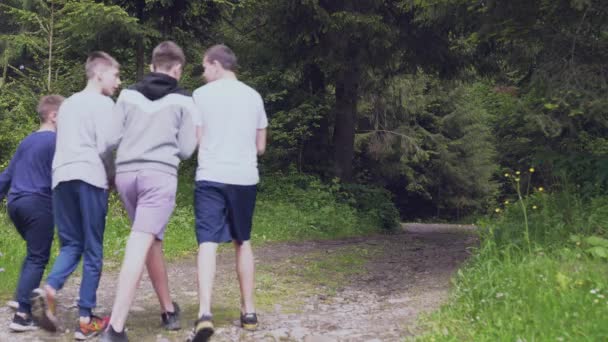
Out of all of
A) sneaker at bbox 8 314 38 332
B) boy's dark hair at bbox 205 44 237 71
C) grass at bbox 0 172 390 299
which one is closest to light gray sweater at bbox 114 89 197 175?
boy's dark hair at bbox 205 44 237 71

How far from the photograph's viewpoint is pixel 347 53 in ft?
43.8

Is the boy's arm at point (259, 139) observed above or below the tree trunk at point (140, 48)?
below

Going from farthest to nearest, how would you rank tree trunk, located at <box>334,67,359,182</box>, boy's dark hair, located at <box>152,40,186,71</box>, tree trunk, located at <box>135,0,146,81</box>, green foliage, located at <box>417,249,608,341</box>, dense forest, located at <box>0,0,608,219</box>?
tree trunk, located at <box>334,67,359,182</box>, tree trunk, located at <box>135,0,146,81</box>, dense forest, located at <box>0,0,608,219</box>, boy's dark hair, located at <box>152,40,186,71</box>, green foliage, located at <box>417,249,608,341</box>

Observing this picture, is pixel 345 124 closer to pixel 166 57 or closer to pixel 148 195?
pixel 166 57

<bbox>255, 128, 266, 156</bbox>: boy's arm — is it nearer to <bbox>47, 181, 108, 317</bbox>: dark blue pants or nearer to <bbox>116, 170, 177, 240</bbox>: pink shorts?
<bbox>116, 170, 177, 240</bbox>: pink shorts

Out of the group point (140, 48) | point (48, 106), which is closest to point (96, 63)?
point (48, 106)

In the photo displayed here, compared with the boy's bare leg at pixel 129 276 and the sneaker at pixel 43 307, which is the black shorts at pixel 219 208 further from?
the sneaker at pixel 43 307

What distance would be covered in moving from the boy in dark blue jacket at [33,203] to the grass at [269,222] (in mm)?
1294

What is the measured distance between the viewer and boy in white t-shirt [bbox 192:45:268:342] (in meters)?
4.36

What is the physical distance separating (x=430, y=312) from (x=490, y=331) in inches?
38.2

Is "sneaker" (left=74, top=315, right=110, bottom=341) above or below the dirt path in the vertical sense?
above

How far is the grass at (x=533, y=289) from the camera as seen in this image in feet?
12.5

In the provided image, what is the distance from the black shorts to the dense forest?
3629mm

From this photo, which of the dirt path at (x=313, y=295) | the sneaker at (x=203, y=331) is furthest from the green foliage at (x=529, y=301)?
the sneaker at (x=203, y=331)
